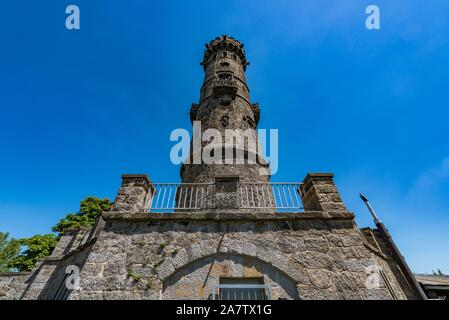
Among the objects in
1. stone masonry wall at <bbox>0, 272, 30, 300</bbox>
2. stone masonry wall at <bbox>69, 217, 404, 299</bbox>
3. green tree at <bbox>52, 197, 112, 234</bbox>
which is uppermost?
green tree at <bbox>52, 197, 112, 234</bbox>

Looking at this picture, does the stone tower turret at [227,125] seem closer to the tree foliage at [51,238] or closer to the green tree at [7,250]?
the tree foliage at [51,238]

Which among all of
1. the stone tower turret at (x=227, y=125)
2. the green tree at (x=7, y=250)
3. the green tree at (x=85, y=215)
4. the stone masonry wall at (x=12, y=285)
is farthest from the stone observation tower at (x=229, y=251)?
the green tree at (x=7, y=250)

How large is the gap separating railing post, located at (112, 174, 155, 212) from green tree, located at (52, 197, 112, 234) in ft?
43.4

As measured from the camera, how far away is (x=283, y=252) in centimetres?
450

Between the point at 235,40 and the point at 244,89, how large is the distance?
6.77 meters

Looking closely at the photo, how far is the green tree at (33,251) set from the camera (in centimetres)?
1468

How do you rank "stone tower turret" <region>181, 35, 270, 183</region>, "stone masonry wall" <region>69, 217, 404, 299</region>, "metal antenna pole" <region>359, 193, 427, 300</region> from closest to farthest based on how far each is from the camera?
1. "stone masonry wall" <region>69, 217, 404, 299</region>
2. "metal antenna pole" <region>359, 193, 427, 300</region>
3. "stone tower turret" <region>181, 35, 270, 183</region>

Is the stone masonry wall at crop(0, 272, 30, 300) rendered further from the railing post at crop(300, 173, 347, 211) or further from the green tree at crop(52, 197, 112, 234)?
the railing post at crop(300, 173, 347, 211)

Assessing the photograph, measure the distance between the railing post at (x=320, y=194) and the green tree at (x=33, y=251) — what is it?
58.9 feet

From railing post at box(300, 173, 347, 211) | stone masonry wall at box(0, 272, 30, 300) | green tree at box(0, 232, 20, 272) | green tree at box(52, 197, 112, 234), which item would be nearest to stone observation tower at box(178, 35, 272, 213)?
railing post at box(300, 173, 347, 211)

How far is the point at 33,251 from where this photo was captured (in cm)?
1525

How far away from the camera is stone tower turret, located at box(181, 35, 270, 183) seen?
10.5 m
